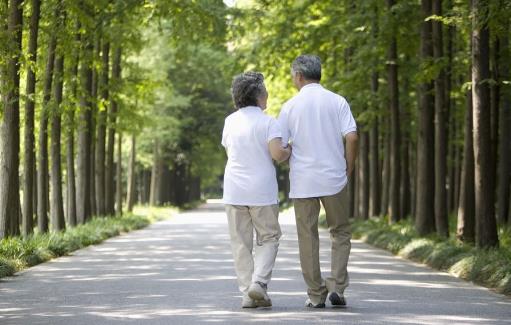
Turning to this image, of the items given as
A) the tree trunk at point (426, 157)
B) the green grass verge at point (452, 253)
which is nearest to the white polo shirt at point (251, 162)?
the green grass verge at point (452, 253)

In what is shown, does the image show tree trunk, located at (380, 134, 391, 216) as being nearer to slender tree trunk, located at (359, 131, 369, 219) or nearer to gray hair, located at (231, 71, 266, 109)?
slender tree trunk, located at (359, 131, 369, 219)

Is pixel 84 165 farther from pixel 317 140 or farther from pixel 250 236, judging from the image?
pixel 317 140

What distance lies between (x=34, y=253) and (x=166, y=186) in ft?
155

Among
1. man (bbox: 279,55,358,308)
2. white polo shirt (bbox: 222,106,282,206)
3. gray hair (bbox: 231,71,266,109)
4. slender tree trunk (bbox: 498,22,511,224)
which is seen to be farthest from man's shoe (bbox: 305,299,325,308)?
slender tree trunk (bbox: 498,22,511,224)

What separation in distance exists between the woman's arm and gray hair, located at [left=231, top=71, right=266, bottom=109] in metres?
0.47

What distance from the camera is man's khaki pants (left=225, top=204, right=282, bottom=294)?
31.7 feet

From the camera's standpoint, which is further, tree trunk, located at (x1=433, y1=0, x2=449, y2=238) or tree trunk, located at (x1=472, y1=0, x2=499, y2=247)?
tree trunk, located at (x1=433, y1=0, x2=449, y2=238)

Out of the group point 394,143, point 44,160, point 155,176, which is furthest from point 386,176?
point 155,176

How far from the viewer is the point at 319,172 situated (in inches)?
375

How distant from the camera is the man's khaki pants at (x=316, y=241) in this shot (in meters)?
9.62

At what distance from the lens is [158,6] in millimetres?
23391

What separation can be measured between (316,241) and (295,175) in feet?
2.05

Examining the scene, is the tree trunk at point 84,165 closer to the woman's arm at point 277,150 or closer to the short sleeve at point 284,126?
the short sleeve at point 284,126

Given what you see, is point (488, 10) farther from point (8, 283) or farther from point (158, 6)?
point (158, 6)
